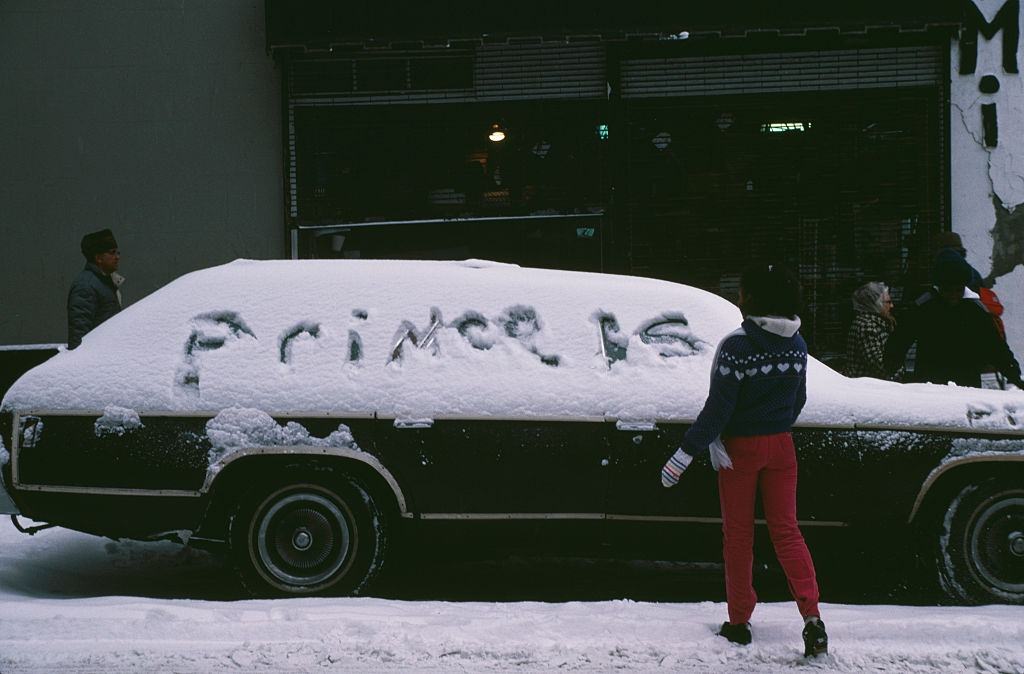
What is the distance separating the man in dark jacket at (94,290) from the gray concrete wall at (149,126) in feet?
11.9

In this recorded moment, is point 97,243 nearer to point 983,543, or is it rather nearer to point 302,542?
point 302,542

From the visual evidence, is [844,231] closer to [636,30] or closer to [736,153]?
[736,153]

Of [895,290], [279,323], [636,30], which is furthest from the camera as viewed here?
[895,290]

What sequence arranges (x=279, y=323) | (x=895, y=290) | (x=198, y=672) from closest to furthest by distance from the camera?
1. (x=198, y=672)
2. (x=279, y=323)
3. (x=895, y=290)

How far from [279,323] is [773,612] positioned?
2.71 metres

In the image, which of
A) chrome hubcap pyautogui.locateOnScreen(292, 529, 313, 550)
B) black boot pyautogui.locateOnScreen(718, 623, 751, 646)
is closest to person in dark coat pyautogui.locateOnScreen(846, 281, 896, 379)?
black boot pyautogui.locateOnScreen(718, 623, 751, 646)

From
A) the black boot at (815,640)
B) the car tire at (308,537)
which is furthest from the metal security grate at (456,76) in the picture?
the black boot at (815,640)

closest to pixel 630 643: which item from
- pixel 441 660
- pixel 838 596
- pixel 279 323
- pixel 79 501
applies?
pixel 441 660

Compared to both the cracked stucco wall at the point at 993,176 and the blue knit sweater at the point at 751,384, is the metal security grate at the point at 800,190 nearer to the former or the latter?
the cracked stucco wall at the point at 993,176

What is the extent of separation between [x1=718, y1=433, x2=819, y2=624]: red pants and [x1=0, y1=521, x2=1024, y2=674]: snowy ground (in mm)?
247

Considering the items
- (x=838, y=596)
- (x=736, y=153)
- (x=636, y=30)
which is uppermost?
(x=636, y=30)

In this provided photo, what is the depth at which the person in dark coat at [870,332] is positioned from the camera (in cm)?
749

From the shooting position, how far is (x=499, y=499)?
494cm

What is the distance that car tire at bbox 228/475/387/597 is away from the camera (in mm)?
4953
